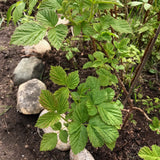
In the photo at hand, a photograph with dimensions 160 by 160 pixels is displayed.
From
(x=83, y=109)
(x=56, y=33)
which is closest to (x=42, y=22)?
(x=56, y=33)

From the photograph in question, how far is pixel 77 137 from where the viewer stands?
3.33ft

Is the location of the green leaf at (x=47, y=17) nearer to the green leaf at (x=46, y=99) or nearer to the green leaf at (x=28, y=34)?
the green leaf at (x=28, y=34)

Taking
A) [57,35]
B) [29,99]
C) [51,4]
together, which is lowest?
[29,99]

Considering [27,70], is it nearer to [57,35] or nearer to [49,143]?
[49,143]

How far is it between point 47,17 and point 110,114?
62 centimetres

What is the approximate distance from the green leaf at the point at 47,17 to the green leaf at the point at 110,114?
1.77 feet

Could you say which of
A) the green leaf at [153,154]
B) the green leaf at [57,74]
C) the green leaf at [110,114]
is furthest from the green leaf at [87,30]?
the green leaf at [153,154]

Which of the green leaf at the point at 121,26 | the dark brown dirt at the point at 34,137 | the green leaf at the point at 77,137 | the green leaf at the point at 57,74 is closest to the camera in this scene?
the green leaf at the point at 121,26

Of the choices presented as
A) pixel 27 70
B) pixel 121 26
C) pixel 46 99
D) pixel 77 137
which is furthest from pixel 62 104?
pixel 27 70

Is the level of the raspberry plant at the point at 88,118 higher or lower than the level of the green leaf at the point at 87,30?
lower

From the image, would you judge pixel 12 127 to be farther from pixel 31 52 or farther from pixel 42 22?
pixel 42 22

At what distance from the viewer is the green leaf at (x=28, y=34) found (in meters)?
0.76

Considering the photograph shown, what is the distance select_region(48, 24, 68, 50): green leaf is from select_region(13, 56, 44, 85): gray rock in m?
1.33

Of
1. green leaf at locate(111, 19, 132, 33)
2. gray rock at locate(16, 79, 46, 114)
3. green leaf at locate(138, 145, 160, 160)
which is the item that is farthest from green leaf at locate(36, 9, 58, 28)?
gray rock at locate(16, 79, 46, 114)
